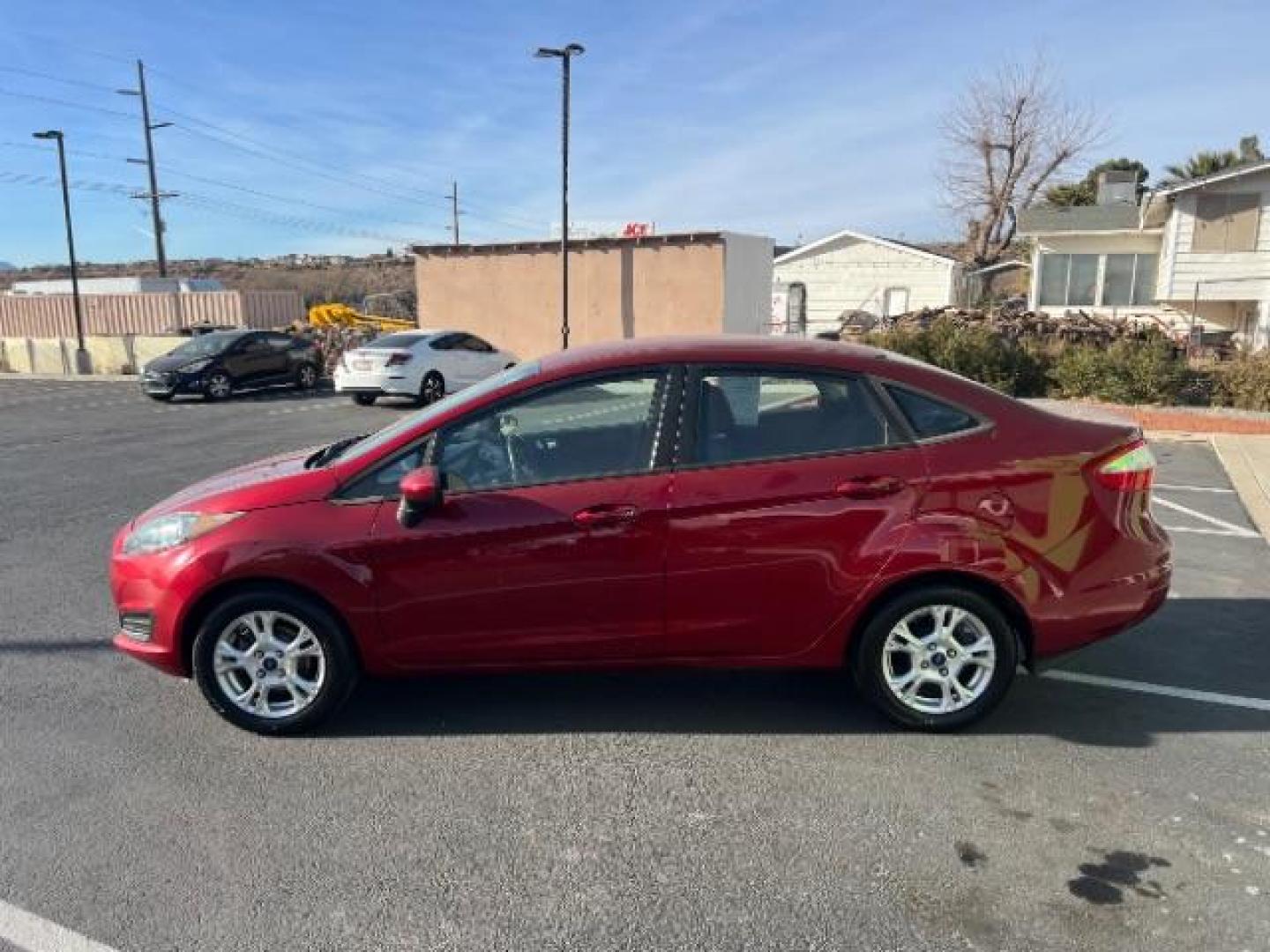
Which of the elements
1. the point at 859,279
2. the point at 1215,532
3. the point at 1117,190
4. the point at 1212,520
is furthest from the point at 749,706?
the point at 859,279

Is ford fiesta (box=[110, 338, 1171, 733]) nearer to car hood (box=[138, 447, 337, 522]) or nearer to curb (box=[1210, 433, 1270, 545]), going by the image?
car hood (box=[138, 447, 337, 522])

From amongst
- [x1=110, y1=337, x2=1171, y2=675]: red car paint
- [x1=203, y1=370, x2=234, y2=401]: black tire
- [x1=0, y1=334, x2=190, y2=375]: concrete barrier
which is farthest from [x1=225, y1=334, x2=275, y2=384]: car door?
[x1=110, y1=337, x2=1171, y2=675]: red car paint

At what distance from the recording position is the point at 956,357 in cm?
1420

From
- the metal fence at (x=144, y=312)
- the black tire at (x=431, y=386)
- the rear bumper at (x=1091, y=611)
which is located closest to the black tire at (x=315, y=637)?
the rear bumper at (x=1091, y=611)

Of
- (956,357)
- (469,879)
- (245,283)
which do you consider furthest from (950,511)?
(245,283)

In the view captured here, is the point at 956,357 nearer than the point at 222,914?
No

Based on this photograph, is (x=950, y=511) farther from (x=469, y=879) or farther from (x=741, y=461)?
(x=469, y=879)

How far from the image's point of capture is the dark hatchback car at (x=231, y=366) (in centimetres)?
1898

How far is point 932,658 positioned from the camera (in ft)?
12.0

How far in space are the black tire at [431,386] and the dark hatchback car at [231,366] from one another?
203 inches

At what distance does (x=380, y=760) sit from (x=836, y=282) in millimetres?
38426

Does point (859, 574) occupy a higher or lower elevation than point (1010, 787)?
higher

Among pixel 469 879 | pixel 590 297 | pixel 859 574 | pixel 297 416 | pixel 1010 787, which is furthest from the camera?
pixel 590 297

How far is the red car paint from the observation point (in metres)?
3.53
